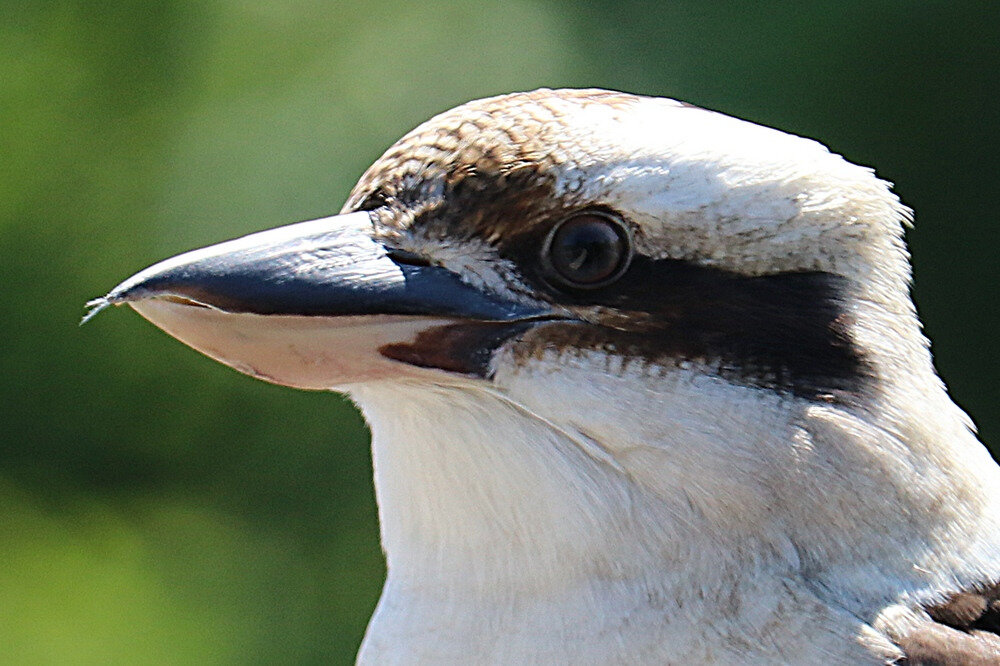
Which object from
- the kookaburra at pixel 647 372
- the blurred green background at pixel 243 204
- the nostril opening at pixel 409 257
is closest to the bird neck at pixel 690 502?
the kookaburra at pixel 647 372

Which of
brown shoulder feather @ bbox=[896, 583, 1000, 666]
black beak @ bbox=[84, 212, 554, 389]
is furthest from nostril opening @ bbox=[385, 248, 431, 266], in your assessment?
brown shoulder feather @ bbox=[896, 583, 1000, 666]

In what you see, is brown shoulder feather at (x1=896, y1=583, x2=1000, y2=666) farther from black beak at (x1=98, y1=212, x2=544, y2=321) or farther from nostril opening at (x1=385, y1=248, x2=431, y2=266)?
nostril opening at (x1=385, y1=248, x2=431, y2=266)

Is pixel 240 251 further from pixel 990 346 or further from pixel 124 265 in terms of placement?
pixel 990 346

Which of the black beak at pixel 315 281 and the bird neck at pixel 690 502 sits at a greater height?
the black beak at pixel 315 281

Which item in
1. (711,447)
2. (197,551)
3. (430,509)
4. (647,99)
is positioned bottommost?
(197,551)

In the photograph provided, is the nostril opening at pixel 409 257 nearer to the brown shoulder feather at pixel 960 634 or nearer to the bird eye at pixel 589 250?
the bird eye at pixel 589 250

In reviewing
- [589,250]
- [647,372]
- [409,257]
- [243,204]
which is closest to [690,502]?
[647,372]

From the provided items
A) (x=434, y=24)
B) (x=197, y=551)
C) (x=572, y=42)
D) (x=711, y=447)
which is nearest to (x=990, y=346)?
(x=572, y=42)
